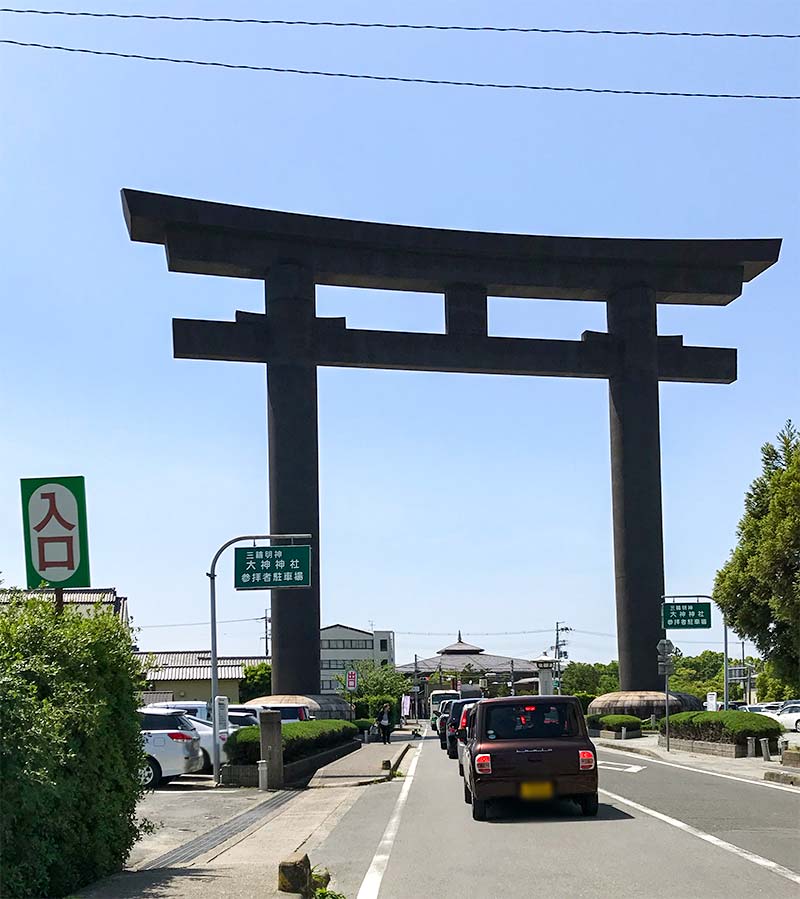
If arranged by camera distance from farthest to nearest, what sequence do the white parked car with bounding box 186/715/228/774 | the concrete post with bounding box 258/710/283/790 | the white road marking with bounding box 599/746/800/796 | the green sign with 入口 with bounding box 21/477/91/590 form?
1. the white parked car with bounding box 186/715/228/774
2. the concrete post with bounding box 258/710/283/790
3. the white road marking with bounding box 599/746/800/796
4. the green sign with 入口 with bounding box 21/477/91/590

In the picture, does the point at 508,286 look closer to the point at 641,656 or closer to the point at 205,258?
the point at 205,258

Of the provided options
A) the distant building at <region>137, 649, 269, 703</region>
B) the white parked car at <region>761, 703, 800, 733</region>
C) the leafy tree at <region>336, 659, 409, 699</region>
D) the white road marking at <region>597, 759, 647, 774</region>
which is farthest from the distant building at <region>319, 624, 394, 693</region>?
the white road marking at <region>597, 759, 647, 774</region>

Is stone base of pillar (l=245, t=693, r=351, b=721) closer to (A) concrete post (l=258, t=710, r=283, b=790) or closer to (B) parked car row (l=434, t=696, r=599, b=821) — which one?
(A) concrete post (l=258, t=710, r=283, b=790)

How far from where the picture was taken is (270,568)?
37.1m

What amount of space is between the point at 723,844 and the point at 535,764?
3571 mm

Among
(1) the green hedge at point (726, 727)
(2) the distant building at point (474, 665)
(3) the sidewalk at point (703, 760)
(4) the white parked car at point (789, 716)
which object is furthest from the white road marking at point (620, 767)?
(2) the distant building at point (474, 665)

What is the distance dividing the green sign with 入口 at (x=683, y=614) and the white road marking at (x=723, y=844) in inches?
1126

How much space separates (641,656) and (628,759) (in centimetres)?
1384

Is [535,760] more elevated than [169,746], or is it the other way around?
[535,760]

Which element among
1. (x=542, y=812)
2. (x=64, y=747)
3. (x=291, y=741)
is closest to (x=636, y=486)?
(x=291, y=741)

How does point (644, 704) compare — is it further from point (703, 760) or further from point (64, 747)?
point (64, 747)

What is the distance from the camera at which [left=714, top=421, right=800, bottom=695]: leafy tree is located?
26.3 metres

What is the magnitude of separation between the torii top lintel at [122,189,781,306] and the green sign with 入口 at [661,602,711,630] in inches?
479

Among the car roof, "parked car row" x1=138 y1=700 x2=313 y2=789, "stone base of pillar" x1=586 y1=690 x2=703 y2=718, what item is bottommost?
"stone base of pillar" x1=586 y1=690 x2=703 y2=718
